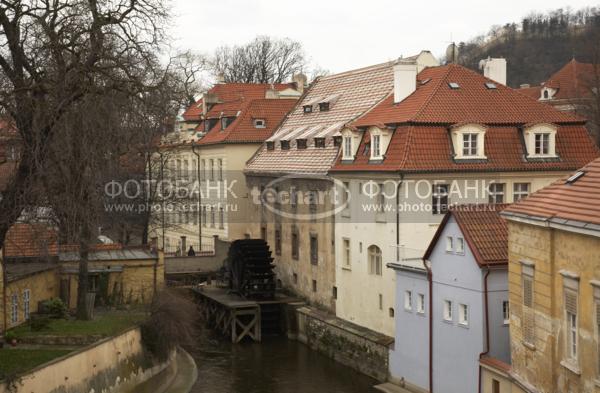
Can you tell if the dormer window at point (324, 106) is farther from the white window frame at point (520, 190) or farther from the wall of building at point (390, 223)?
the white window frame at point (520, 190)

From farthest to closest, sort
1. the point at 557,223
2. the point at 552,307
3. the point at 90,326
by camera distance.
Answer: the point at 90,326
the point at 552,307
the point at 557,223

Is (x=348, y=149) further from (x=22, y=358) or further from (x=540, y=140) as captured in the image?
(x=22, y=358)

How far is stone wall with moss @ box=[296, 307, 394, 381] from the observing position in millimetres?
29453

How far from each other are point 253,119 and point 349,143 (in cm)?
1389

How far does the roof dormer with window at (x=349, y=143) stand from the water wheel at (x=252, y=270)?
6.91m

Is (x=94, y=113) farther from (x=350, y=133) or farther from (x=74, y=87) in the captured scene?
(x=350, y=133)

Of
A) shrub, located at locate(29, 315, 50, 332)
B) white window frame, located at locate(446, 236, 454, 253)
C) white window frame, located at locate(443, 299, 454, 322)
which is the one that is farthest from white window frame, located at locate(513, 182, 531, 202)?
shrub, located at locate(29, 315, 50, 332)

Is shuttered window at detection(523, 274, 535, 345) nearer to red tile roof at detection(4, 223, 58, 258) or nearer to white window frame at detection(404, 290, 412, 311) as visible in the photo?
white window frame at detection(404, 290, 412, 311)

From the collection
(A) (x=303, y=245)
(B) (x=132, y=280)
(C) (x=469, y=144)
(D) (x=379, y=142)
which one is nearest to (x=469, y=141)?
(C) (x=469, y=144)

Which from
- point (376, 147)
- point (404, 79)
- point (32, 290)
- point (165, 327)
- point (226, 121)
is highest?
point (404, 79)

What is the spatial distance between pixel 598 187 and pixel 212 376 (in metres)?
16.9

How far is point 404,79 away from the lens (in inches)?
1320

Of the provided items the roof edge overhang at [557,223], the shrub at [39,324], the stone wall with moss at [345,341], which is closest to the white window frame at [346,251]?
the stone wall with moss at [345,341]

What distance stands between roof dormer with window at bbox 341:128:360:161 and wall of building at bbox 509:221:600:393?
1389 centimetres
